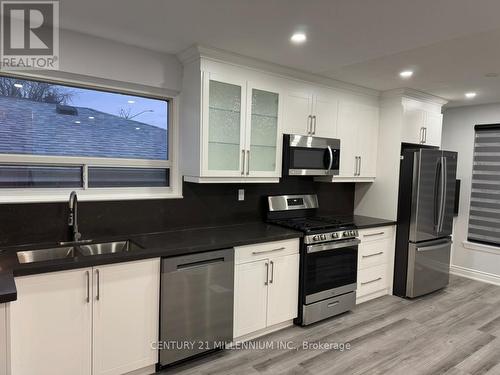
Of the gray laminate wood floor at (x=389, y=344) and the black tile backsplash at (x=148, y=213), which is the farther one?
the gray laminate wood floor at (x=389, y=344)

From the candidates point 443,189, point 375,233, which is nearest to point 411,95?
point 443,189

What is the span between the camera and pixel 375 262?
152 inches

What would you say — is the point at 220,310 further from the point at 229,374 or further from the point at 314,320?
the point at 314,320

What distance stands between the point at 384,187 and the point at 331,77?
4.99 ft

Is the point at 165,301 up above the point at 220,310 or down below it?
above

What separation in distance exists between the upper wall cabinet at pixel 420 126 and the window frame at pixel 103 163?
270 cm

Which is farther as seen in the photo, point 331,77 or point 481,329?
point 331,77

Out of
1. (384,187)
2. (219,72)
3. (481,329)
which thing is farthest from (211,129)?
(481,329)

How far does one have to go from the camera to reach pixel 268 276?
2.93 metres

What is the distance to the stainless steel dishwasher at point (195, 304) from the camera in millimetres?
2398

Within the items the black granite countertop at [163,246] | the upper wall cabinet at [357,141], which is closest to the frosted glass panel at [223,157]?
the black granite countertop at [163,246]

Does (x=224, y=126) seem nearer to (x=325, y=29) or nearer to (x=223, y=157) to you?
(x=223, y=157)

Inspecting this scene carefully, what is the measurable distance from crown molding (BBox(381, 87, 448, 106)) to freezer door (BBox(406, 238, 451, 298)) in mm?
1742

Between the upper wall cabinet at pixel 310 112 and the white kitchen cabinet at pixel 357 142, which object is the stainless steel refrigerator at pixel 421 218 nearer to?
the white kitchen cabinet at pixel 357 142
